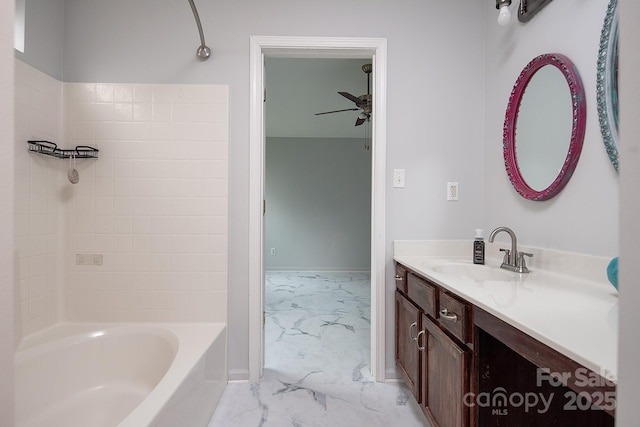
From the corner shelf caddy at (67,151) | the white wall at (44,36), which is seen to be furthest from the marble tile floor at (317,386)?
the white wall at (44,36)

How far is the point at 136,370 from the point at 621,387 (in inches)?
79.9

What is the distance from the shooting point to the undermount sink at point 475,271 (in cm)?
143

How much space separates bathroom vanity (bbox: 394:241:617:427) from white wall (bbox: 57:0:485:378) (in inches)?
22.1

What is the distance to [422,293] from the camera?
1.44m

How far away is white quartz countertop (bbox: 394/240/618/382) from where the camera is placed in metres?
0.63

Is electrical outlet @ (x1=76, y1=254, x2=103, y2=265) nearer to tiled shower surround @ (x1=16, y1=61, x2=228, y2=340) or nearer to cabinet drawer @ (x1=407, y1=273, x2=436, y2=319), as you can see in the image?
tiled shower surround @ (x1=16, y1=61, x2=228, y2=340)

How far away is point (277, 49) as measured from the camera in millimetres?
1881

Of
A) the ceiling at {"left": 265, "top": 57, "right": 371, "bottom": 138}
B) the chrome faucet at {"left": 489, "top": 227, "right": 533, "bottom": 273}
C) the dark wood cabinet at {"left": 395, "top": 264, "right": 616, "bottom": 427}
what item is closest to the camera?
the dark wood cabinet at {"left": 395, "top": 264, "right": 616, "bottom": 427}

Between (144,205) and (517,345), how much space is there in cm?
200

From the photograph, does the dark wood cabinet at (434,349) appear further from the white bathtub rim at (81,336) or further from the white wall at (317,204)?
the white wall at (317,204)

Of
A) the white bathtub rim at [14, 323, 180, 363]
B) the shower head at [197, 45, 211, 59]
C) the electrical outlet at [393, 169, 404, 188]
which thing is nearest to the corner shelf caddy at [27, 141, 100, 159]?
the shower head at [197, 45, 211, 59]

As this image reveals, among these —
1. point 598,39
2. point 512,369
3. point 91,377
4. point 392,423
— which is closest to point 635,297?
point 512,369

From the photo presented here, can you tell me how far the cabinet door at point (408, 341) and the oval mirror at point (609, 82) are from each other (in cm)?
105

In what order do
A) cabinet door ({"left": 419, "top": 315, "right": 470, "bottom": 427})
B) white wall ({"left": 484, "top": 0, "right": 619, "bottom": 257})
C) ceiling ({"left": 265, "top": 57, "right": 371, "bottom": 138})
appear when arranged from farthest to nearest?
ceiling ({"left": 265, "top": 57, "right": 371, "bottom": 138}), white wall ({"left": 484, "top": 0, "right": 619, "bottom": 257}), cabinet door ({"left": 419, "top": 315, "right": 470, "bottom": 427})
